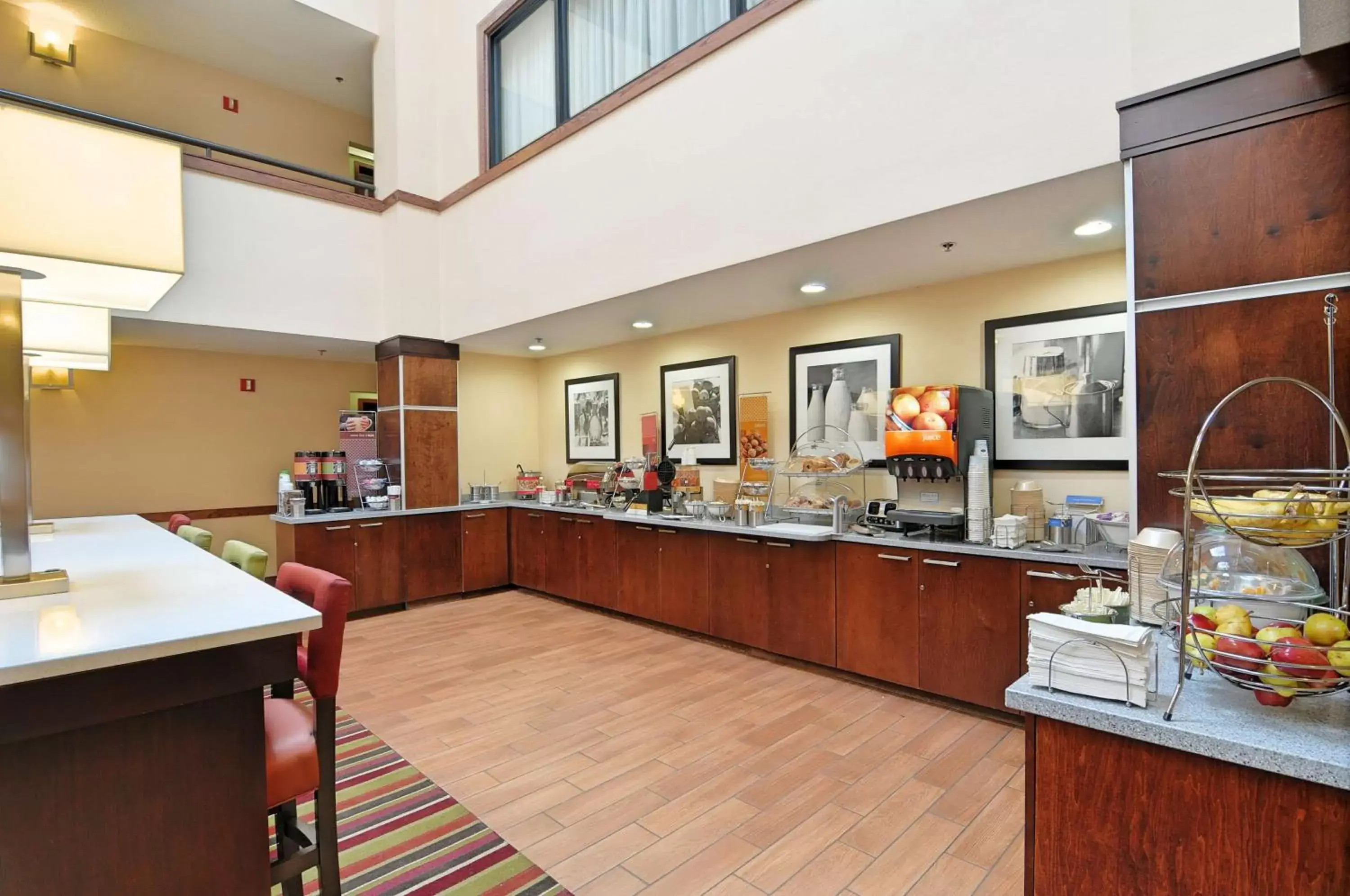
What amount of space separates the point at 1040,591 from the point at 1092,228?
1687 millimetres

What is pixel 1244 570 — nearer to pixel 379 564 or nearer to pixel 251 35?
pixel 379 564

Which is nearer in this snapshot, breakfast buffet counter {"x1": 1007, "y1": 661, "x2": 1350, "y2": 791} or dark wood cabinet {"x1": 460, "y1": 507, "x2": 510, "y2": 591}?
breakfast buffet counter {"x1": 1007, "y1": 661, "x2": 1350, "y2": 791}

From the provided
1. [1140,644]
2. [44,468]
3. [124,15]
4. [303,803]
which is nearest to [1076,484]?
[1140,644]

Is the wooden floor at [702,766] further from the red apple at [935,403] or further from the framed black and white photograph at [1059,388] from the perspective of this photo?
the red apple at [935,403]

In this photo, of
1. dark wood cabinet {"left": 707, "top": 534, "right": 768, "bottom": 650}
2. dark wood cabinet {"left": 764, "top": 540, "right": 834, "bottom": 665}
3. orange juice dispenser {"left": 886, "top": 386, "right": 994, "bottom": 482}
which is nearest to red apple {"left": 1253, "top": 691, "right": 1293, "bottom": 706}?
orange juice dispenser {"left": 886, "top": 386, "right": 994, "bottom": 482}

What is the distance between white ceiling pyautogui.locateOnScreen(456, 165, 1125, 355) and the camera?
8.76 feet

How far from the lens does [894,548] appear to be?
3.52 meters

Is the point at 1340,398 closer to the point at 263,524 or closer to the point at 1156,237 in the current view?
the point at 1156,237

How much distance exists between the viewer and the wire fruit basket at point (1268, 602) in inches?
46.2

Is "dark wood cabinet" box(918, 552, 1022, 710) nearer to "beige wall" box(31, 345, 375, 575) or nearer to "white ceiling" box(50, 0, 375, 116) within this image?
"beige wall" box(31, 345, 375, 575)

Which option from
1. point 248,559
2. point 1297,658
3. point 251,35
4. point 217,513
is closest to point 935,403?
point 1297,658

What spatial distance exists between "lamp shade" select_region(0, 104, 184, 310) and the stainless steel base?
85cm

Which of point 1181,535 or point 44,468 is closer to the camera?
point 1181,535

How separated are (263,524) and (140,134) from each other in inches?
225
